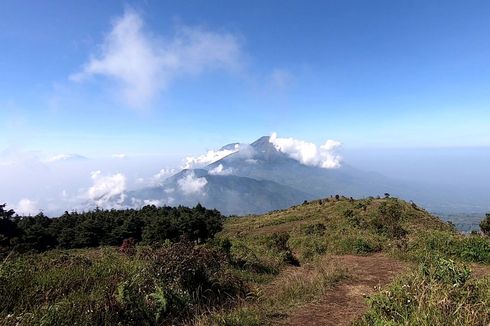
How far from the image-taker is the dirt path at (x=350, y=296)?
705 centimetres

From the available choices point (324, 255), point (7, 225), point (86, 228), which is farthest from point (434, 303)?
point (7, 225)

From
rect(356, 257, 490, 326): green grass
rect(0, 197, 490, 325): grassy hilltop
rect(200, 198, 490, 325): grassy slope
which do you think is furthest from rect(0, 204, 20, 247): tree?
rect(356, 257, 490, 326): green grass

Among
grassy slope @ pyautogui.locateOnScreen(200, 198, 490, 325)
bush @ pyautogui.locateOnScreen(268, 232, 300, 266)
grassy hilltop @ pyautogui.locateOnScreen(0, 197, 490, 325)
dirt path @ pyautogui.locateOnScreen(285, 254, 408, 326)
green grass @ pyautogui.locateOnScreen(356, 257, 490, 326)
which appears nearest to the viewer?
green grass @ pyautogui.locateOnScreen(356, 257, 490, 326)

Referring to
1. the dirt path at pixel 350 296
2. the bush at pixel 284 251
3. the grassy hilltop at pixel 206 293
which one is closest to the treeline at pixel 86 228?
the bush at pixel 284 251

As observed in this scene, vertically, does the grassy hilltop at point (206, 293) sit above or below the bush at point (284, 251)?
above

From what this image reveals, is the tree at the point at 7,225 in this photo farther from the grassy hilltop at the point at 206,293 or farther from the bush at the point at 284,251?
the grassy hilltop at the point at 206,293

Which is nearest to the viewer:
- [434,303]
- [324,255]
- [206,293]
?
[434,303]

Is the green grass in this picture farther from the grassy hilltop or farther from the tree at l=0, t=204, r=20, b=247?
the tree at l=0, t=204, r=20, b=247

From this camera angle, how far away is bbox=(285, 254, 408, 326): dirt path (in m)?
7.05

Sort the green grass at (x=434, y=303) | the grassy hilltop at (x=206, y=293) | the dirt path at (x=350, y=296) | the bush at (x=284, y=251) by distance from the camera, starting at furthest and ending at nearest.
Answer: the bush at (x=284, y=251) → the dirt path at (x=350, y=296) → the grassy hilltop at (x=206, y=293) → the green grass at (x=434, y=303)

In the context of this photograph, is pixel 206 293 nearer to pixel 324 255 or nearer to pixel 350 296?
pixel 350 296

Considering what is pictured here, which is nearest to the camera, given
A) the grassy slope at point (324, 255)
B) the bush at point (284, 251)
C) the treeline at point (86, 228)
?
the grassy slope at point (324, 255)

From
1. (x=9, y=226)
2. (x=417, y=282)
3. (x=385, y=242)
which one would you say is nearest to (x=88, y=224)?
(x=9, y=226)

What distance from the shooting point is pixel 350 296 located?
8.72 m
